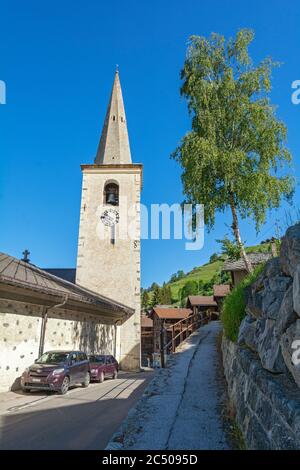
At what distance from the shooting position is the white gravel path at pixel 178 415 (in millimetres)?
4534

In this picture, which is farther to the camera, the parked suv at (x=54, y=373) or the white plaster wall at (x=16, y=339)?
the white plaster wall at (x=16, y=339)

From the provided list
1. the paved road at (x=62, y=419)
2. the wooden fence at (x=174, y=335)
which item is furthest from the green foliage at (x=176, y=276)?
the paved road at (x=62, y=419)

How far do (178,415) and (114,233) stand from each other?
19.3m

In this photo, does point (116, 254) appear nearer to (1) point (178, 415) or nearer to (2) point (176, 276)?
(1) point (178, 415)

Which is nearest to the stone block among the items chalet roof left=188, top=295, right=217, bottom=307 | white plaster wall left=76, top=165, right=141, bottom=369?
white plaster wall left=76, top=165, right=141, bottom=369

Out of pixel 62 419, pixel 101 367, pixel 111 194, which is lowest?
pixel 62 419

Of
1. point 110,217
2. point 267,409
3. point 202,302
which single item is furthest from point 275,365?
point 202,302

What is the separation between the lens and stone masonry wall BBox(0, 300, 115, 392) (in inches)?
414

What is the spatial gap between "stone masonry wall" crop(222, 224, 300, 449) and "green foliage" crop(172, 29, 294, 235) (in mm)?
8651

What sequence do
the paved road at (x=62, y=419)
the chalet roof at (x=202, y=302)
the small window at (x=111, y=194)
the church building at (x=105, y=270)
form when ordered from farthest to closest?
the chalet roof at (x=202, y=302), the small window at (x=111, y=194), the church building at (x=105, y=270), the paved road at (x=62, y=419)

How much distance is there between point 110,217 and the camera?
82.0 feet

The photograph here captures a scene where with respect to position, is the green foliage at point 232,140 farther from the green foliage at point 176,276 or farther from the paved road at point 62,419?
the green foliage at point 176,276

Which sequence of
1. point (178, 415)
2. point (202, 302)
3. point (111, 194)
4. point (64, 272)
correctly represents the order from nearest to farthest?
point (178, 415)
point (111, 194)
point (64, 272)
point (202, 302)

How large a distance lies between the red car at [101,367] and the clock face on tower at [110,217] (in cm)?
1122
